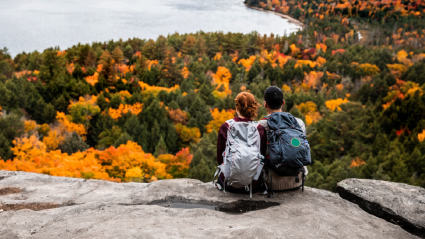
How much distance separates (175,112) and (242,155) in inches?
2489

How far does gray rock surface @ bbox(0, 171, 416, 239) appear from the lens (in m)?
5.62

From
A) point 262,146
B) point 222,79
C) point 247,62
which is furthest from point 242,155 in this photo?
point 247,62

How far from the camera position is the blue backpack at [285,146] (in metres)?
6.49

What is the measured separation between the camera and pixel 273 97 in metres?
6.85

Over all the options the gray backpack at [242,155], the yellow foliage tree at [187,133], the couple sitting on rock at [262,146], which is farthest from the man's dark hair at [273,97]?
the yellow foliage tree at [187,133]

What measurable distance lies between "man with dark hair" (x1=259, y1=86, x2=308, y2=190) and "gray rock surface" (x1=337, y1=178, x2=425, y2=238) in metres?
1.61

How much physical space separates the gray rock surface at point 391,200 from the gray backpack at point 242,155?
9.72ft

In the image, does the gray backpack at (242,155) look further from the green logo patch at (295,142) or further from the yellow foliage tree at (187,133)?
the yellow foliage tree at (187,133)

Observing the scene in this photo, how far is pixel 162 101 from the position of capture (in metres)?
74.9

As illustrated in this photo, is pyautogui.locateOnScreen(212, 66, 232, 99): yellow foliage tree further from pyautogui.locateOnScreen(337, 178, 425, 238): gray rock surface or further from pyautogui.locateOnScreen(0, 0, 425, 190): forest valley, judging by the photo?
pyautogui.locateOnScreen(337, 178, 425, 238): gray rock surface

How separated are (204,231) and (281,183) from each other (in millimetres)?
2458

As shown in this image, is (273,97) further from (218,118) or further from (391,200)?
(218,118)

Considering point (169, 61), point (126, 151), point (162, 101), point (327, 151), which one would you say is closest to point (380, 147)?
point (327, 151)

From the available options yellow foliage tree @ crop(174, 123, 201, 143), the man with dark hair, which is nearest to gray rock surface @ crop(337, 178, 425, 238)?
the man with dark hair
